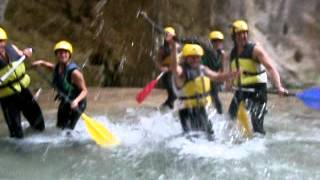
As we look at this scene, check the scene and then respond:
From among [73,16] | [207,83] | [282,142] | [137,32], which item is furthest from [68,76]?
[73,16]

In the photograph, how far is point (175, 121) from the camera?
958 centimetres

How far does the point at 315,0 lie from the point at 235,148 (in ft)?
25.2

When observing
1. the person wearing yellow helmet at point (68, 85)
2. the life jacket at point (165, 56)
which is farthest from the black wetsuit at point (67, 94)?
the life jacket at point (165, 56)

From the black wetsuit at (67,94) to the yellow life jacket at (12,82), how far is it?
1.41ft

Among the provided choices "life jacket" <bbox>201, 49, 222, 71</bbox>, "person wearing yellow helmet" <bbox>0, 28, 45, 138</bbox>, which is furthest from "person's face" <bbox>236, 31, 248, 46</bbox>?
"person wearing yellow helmet" <bbox>0, 28, 45, 138</bbox>

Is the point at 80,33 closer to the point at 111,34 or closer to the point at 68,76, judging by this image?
the point at 111,34

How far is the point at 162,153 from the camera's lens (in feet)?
25.3

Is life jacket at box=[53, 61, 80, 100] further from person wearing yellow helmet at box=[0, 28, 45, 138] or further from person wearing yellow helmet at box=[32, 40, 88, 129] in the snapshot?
person wearing yellow helmet at box=[0, 28, 45, 138]

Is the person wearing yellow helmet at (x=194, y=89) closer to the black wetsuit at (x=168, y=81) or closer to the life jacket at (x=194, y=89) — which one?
the life jacket at (x=194, y=89)

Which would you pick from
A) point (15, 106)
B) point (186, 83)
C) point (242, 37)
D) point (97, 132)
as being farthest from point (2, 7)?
point (242, 37)

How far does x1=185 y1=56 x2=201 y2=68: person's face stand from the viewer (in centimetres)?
753

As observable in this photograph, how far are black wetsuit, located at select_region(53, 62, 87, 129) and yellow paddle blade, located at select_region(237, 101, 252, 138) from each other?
2.00 metres

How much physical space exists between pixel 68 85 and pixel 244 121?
226cm

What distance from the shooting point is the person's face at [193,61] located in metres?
7.53
